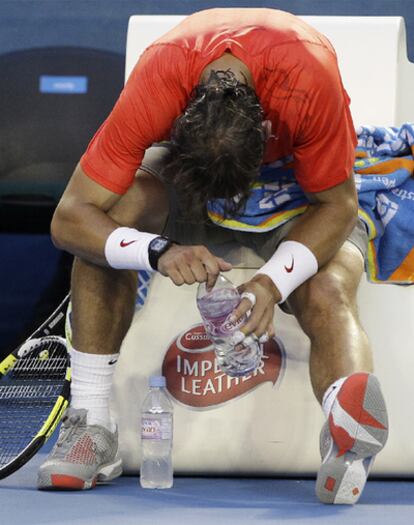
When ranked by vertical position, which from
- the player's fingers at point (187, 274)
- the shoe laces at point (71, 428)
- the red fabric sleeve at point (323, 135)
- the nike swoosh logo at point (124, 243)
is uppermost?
the red fabric sleeve at point (323, 135)

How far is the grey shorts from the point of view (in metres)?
2.45

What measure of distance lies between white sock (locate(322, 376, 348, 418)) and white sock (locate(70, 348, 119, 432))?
50cm

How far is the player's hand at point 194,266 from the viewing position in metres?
2.16

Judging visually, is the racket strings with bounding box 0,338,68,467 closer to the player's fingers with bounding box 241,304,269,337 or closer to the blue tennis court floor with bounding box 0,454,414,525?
the blue tennis court floor with bounding box 0,454,414,525

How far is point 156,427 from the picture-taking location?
248cm

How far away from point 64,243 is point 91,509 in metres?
0.54

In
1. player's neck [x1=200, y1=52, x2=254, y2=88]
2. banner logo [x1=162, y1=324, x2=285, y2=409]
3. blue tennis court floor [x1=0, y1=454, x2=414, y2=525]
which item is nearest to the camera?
blue tennis court floor [x1=0, y1=454, x2=414, y2=525]

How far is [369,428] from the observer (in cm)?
208

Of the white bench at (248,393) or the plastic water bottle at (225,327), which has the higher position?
the plastic water bottle at (225,327)

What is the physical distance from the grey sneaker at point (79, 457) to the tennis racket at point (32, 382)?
18cm

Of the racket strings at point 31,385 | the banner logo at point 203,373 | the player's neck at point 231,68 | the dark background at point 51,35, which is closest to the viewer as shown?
→ the player's neck at point 231,68

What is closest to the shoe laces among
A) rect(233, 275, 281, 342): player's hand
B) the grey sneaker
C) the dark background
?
the grey sneaker

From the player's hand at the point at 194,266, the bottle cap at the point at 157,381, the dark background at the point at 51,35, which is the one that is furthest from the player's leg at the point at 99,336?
the dark background at the point at 51,35

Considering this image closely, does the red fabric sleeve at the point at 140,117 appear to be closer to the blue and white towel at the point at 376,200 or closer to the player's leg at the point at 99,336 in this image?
the player's leg at the point at 99,336
